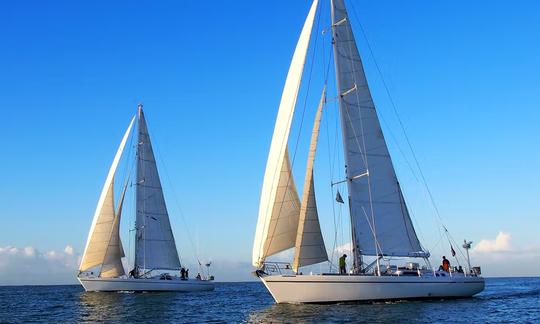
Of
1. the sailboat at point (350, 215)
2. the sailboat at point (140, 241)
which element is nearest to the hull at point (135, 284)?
the sailboat at point (140, 241)

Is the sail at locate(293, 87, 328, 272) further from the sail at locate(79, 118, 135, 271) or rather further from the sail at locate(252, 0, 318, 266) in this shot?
the sail at locate(79, 118, 135, 271)

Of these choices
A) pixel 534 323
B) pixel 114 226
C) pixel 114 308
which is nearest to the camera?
pixel 534 323

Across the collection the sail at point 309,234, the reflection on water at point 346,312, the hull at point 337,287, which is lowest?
the reflection on water at point 346,312

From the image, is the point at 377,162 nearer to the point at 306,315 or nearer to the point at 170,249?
the point at 306,315

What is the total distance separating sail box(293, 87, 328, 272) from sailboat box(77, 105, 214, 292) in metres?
27.8

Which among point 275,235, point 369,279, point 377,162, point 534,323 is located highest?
Result: point 377,162

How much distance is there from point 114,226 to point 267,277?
1168 inches

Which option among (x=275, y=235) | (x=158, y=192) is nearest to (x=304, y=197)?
(x=275, y=235)

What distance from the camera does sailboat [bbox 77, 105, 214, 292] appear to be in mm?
54000

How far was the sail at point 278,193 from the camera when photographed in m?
29.2

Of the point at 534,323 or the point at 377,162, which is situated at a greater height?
the point at 377,162

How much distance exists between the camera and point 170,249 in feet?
186

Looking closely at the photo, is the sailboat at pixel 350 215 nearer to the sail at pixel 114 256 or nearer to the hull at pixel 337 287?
the hull at pixel 337 287

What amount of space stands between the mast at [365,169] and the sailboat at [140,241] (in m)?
27.9
